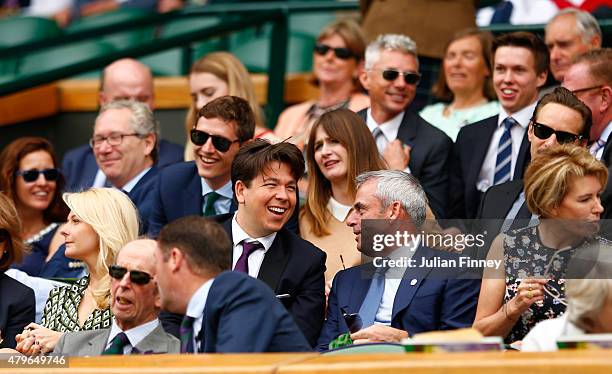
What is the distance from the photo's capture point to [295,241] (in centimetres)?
679

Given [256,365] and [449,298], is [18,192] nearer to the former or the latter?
[449,298]

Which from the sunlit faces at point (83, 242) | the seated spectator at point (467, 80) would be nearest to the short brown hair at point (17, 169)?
the sunlit faces at point (83, 242)

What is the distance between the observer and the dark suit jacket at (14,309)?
683 centimetres

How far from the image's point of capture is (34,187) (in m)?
8.48

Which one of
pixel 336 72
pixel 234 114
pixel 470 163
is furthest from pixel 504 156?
pixel 336 72

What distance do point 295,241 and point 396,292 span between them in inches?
22.7

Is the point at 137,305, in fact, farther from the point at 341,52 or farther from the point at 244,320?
the point at 341,52

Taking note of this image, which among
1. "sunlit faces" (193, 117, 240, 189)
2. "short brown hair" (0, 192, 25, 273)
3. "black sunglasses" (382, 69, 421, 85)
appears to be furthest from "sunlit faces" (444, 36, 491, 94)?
"short brown hair" (0, 192, 25, 273)

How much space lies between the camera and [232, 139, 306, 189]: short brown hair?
6789 millimetres

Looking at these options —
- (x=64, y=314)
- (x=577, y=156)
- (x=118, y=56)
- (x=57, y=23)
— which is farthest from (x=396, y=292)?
(x=57, y=23)

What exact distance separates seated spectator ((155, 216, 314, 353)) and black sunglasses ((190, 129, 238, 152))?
1968 mm

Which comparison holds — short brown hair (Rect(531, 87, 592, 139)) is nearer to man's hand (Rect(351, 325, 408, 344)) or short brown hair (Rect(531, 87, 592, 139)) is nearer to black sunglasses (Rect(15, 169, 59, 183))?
man's hand (Rect(351, 325, 408, 344))

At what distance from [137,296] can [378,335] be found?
3.37 ft

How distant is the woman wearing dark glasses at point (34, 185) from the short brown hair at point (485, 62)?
2368 mm
